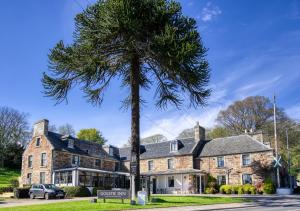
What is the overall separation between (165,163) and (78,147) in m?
11.5

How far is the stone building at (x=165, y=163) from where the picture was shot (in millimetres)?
37344

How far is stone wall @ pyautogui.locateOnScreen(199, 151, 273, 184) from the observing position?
3655cm

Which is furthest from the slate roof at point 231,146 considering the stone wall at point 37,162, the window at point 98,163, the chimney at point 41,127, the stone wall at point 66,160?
the chimney at point 41,127

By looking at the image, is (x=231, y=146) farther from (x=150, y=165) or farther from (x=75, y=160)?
(x=75, y=160)

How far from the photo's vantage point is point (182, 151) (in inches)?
1710

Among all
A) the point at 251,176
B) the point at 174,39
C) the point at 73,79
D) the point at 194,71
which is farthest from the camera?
the point at 251,176

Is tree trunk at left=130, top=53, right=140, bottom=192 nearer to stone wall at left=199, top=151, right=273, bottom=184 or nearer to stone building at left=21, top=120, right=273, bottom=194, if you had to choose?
stone building at left=21, top=120, right=273, bottom=194

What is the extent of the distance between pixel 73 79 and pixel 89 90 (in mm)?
1692

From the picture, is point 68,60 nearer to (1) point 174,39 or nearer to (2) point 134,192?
(1) point 174,39

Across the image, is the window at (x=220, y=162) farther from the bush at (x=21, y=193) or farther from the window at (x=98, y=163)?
the bush at (x=21, y=193)

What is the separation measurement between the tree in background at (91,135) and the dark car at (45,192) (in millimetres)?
40105

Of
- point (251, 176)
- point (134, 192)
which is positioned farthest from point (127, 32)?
point (251, 176)

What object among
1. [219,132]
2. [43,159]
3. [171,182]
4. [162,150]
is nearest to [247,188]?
[171,182]

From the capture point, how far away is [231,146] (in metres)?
40.6
